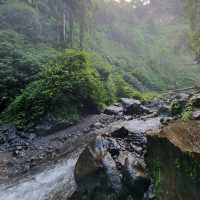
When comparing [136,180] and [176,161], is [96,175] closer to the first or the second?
[136,180]

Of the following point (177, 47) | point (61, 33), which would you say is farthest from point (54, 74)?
point (177, 47)

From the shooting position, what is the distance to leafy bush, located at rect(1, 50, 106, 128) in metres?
9.77

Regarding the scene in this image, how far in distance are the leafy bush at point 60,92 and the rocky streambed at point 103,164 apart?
0.99 m

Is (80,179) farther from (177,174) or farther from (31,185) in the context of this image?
(177,174)

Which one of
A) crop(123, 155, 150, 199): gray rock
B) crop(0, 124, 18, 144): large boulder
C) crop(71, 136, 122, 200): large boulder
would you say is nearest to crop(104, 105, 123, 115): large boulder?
crop(0, 124, 18, 144): large boulder

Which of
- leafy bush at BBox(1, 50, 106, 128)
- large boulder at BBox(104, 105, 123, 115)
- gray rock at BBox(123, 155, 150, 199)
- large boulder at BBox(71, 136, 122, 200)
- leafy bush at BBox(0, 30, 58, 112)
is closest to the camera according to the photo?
gray rock at BBox(123, 155, 150, 199)

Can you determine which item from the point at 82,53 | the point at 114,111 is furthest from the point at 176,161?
the point at 82,53

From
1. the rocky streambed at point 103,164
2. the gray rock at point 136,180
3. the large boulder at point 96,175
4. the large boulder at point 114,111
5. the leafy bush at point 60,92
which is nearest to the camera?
the rocky streambed at point 103,164

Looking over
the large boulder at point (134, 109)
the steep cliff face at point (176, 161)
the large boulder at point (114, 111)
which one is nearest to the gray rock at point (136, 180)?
the steep cliff face at point (176, 161)

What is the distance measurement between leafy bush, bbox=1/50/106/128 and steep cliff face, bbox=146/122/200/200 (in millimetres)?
6645

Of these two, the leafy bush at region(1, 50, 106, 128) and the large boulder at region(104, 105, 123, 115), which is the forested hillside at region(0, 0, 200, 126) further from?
the large boulder at region(104, 105, 123, 115)

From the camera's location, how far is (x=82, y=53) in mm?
12312

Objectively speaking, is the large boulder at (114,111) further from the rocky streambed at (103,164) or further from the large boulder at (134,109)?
the rocky streambed at (103,164)

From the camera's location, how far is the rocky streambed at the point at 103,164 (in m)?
3.18
